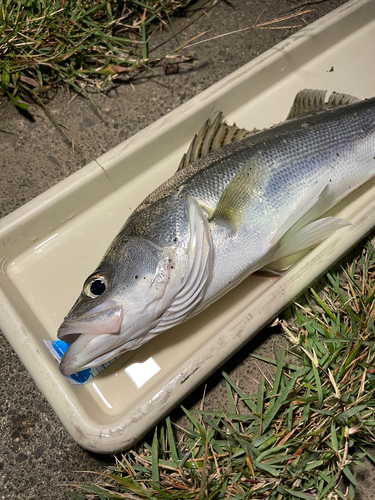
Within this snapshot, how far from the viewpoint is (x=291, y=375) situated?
7.25 ft

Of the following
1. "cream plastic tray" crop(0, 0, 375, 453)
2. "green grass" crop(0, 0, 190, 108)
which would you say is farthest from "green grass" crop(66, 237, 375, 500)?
"green grass" crop(0, 0, 190, 108)

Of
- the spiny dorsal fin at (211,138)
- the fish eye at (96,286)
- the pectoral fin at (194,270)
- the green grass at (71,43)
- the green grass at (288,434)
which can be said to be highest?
the green grass at (71,43)

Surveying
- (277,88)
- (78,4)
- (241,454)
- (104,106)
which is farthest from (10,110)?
(241,454)

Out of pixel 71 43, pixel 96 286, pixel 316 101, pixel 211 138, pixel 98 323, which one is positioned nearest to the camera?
pixel 98 323

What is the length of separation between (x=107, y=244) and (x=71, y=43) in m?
1.55

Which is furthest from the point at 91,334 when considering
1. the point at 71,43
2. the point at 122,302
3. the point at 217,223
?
the point at 71,43

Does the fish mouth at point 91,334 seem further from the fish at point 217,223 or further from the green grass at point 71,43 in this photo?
the green grass at point 71,43

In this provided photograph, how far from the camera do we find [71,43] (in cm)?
291

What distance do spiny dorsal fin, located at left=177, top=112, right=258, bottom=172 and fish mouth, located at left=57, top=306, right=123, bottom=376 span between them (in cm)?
93

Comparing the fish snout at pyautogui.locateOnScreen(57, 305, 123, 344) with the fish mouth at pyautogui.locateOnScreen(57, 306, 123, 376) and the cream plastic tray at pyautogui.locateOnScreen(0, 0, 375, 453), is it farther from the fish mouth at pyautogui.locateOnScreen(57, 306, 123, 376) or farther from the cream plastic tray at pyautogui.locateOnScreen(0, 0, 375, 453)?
the cream plastic tray at pyautogui.locateOnScreen(0, 0, 375, 453)

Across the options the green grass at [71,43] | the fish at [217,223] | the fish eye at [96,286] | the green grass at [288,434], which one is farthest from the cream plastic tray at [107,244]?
the green grass at [71,43]

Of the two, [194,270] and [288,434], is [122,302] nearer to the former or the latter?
[194,270]

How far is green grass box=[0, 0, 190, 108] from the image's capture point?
2.81 meters

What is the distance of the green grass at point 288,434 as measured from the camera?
1.91m
